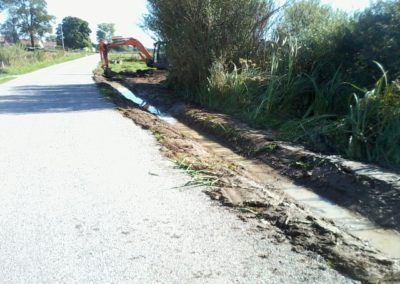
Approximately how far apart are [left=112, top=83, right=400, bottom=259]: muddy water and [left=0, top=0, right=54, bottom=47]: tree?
106 m

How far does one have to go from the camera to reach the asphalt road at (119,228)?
3.76m

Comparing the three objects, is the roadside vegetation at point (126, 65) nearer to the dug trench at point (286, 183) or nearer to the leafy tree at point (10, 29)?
the dug trench at point (286, 183)

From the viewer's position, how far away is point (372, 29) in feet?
31.5

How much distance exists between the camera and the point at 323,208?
562 cm

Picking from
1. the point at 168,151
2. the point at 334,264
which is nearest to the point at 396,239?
the point at 334,264

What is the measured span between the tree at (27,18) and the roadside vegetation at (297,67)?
9412cm

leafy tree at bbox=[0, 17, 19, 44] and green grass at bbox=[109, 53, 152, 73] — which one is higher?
leafy tree at bbox=[0, 17, 19, 44]

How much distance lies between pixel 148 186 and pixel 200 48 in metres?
9.69

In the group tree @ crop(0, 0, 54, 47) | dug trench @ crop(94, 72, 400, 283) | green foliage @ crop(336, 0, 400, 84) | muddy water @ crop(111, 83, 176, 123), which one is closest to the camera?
dug trench @ crop(94, 72, 400, 283)

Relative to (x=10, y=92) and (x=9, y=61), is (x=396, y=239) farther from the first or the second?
(x=9, y=61)

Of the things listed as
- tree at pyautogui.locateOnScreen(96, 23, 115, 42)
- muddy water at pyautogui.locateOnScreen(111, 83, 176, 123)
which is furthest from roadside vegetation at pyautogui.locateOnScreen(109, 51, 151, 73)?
tree at pyautogui.locateOnScreen(96, 23, 115, 42)

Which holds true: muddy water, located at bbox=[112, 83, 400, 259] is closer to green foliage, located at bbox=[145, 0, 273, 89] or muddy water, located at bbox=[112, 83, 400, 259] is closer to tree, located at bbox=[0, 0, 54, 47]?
green foliage, located at bbox=[145, 0, 273, 89]

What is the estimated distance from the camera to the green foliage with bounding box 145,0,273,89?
47.7ft

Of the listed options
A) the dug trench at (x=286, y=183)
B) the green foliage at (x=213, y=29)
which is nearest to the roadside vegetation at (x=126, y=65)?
the green foliage at (x=213, y=29)
